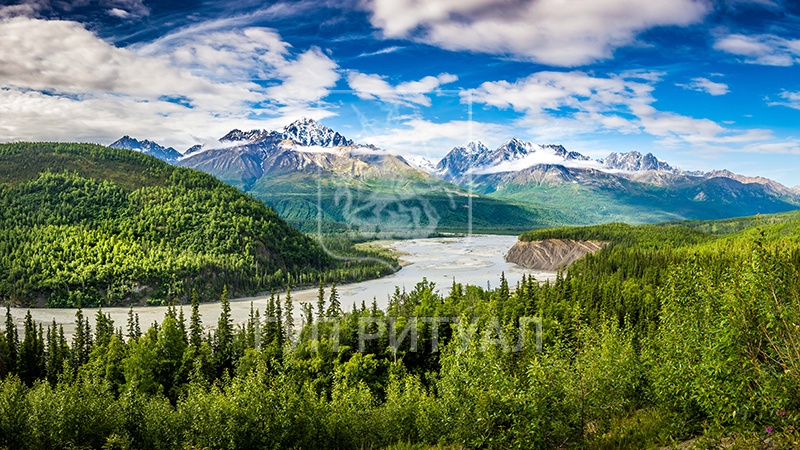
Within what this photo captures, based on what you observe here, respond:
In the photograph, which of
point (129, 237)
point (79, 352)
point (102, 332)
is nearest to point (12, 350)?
point (79, 352)

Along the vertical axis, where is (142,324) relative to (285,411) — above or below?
below

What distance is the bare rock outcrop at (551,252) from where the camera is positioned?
148375 mm

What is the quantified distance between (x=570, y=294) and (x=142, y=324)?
7345cm

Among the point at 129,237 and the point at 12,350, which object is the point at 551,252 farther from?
the point at 12,350

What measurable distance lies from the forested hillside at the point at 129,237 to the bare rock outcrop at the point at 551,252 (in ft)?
146

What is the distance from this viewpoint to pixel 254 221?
6314 inches

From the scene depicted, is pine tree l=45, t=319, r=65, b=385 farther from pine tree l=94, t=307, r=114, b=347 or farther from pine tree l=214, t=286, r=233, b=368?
pine tree l=214, t=286, r=233, b=368

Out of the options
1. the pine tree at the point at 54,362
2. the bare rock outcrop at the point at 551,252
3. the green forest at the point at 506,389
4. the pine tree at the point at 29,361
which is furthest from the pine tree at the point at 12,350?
the bare rock outcrop at the point at 551,252

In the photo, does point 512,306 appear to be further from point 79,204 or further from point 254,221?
point 79,204

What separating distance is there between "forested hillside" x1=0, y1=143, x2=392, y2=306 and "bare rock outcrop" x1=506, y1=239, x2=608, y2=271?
146ft

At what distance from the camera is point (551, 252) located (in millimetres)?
155875

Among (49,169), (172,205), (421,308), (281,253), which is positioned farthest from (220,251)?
(421,308)

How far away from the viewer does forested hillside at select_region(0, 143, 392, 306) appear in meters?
118

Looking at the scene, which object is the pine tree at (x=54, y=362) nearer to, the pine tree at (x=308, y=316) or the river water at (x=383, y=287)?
the river water at (x=383, y=287)
